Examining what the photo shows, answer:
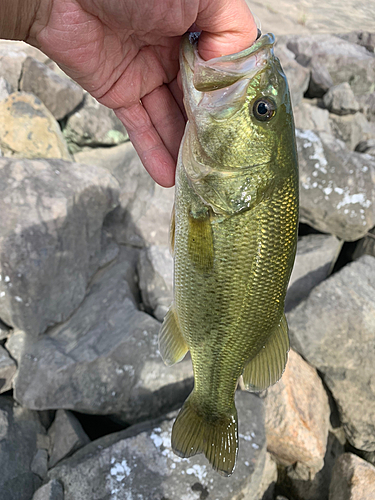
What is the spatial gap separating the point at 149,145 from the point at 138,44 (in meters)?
0.54

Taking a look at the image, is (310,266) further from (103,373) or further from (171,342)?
(171,342)

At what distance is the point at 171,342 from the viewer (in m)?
1.99

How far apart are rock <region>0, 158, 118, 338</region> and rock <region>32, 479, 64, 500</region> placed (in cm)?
140

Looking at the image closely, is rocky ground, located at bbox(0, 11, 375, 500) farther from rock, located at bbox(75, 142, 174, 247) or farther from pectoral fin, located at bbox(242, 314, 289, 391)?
pectoral fin, located at bbox(242, 314, 289, 391)

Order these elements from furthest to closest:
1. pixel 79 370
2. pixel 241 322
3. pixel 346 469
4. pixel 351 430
Answer: pixel 351 430
pixel 79 370
pixel 346 469
pixel 241 322

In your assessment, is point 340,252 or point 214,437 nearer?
point 214,437

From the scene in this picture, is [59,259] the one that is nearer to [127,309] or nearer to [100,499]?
[127,309]

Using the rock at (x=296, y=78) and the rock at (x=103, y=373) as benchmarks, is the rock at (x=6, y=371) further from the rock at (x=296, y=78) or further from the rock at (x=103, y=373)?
the rock at (x=296, y=78)

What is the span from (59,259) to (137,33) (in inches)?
91.0

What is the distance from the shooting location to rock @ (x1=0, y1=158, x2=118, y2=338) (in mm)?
3375

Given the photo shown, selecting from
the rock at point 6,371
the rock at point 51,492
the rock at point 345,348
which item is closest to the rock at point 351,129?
the rock at point 345,348

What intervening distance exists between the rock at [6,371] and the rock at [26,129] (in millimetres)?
2407

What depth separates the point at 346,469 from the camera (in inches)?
119

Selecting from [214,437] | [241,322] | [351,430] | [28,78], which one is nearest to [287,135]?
[241,322]
